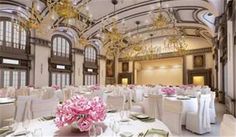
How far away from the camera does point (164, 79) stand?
20.7m

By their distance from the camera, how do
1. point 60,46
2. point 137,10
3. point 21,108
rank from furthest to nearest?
point 60,46 → point 137,10 → point 21,108

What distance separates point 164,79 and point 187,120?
52.4 feet

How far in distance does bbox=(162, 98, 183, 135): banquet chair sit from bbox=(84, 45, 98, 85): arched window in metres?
13.7

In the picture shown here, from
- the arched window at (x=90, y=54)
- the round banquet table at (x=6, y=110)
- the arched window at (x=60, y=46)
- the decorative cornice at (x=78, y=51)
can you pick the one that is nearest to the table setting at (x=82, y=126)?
the round banquet table at (x=6, y=110)

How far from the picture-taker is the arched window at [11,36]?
1057 centimetres

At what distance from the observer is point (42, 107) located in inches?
116

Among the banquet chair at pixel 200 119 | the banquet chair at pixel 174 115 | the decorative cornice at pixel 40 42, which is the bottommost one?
the banquet chair at pixel 200 119

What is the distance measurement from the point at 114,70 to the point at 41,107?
62.1 ft

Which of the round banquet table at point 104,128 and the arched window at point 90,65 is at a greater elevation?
the arched window at point 90,65

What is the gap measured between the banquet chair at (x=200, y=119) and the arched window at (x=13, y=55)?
9.28 meters

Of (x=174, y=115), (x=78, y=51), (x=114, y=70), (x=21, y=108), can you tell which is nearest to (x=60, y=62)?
(x=78, y=51)

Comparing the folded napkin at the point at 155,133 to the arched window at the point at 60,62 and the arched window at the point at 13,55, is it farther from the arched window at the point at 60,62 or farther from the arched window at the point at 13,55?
the arched window at the point at 60,62

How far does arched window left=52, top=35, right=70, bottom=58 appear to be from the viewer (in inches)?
542

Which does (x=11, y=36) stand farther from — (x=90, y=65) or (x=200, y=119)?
(x=200, y=119)
